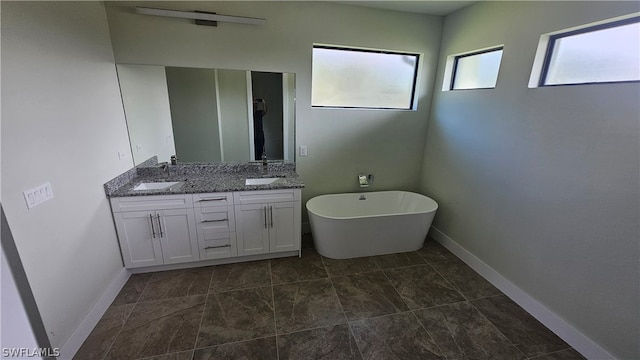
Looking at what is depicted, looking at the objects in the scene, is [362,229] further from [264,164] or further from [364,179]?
[264,164]

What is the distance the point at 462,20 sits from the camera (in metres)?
2.70

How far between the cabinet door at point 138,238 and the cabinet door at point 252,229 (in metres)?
0.72

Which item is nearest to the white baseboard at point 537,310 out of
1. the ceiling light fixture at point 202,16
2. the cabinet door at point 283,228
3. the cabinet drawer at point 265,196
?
the cabinet door at point 283,228

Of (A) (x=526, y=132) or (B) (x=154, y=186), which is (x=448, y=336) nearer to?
(A) (x=526, y=132)

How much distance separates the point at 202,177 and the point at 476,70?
10.2ft

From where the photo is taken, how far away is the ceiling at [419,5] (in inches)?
101

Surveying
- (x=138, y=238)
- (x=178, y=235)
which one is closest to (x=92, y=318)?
(x=138, y=238)

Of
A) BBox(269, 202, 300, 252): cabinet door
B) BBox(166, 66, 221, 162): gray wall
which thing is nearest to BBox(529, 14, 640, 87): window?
BBox(269, 202, 300, 252): cabinet door

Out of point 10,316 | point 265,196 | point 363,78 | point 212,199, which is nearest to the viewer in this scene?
point 10,316

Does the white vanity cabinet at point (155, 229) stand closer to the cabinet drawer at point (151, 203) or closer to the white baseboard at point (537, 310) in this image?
the cabinet drawer at point (151, 203)

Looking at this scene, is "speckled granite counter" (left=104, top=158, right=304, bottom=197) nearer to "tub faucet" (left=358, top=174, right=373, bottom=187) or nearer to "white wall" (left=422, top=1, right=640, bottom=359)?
"tub faucet" (left=358, top=174, right=373, bottom=187)

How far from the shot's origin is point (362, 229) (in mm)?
2713

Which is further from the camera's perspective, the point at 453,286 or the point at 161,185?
the point at 161,185

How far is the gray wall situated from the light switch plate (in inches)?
50.4
